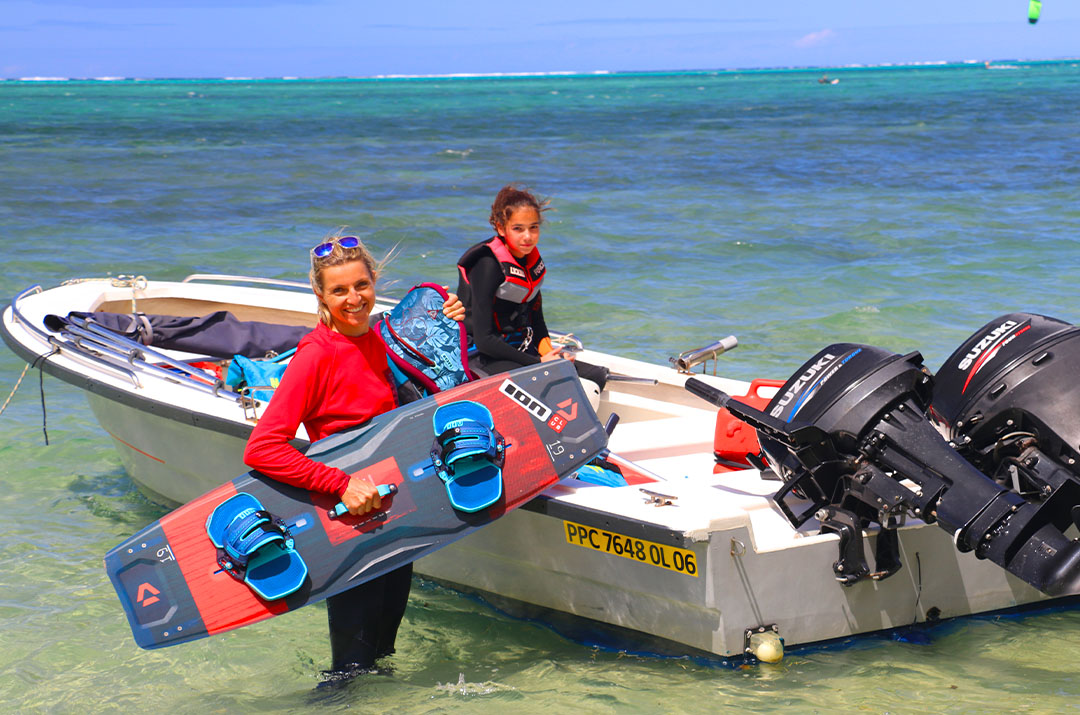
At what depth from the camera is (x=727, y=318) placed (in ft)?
32.4

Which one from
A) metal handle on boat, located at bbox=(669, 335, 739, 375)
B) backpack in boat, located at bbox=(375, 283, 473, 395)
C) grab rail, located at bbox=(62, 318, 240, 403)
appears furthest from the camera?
metal handle on boat, located at bbox=(669, 335, 739, 375)

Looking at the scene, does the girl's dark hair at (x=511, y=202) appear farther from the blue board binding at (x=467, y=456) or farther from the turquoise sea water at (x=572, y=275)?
the turquoise sea water at (x=572, y=275)

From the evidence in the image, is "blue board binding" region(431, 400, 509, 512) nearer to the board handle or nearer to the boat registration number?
the board handle

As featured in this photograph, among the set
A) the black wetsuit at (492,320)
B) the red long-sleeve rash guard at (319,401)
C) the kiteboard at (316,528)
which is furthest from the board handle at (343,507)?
the black wetsuit at (492,320)

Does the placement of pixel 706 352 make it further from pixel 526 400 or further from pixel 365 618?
pixel 365 618

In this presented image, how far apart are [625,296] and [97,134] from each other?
33.1 metres

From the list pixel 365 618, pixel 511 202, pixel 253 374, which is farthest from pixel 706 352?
pixel 365 618

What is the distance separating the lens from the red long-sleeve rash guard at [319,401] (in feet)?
10.2

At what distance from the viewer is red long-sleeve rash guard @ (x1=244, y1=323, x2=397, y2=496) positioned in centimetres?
310

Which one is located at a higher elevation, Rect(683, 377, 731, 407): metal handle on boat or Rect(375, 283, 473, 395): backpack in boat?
Rect(375, 283, 473, 395): backpack in boat

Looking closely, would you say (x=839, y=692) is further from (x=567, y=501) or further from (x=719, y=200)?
(x=719, y=200)

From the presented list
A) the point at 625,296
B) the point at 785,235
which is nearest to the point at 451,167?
the point at 785,235

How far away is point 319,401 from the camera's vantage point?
3217 mm

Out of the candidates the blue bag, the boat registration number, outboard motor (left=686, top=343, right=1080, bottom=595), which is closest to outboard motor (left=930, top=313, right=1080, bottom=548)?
outboard motor (left=686, top=343, right=1080, bottom=595)
